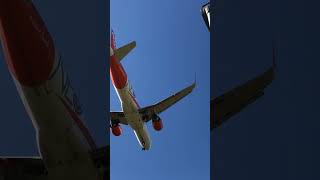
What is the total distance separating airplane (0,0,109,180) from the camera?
3.05m

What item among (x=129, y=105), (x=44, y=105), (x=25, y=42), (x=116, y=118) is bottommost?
(x=129, y=105)

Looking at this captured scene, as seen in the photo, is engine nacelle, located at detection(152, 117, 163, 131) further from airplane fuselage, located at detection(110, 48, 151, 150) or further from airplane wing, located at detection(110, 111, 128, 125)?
airplane fuselage, located at detection(110, 48, 151, 150)

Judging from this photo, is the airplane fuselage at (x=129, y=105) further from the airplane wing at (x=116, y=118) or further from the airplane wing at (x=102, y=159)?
the airplane wing at (x=102, y=159)

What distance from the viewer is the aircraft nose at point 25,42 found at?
2.97 m
